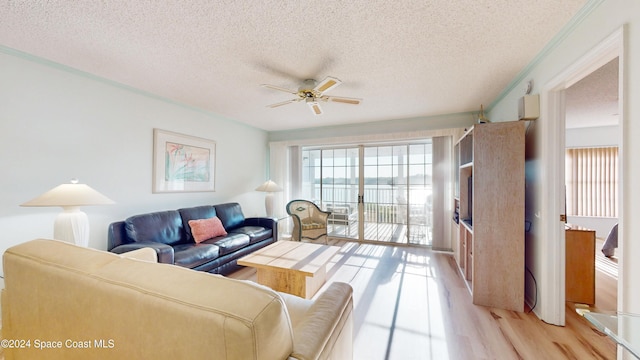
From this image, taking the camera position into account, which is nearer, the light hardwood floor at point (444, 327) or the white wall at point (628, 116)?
the white wall at point (628, 116)

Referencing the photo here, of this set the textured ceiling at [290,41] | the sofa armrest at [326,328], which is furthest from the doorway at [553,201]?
the sofa armrest at [326,328]

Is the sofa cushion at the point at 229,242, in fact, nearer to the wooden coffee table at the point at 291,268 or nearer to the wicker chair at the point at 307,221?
the wooden coffee table at the point at 291,268

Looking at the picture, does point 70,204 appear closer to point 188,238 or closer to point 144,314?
point 188,238

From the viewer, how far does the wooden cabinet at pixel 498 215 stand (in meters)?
2.25

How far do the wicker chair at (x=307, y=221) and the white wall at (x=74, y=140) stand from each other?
171 cm

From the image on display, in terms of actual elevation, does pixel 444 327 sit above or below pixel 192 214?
below

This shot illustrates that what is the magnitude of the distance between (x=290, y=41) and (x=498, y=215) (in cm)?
249

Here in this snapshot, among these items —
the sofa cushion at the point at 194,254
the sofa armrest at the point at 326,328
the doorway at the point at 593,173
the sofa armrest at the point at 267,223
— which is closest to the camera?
the sofa armrest at the point at 326,328

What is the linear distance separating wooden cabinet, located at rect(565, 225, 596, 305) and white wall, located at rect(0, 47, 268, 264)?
15.6ft

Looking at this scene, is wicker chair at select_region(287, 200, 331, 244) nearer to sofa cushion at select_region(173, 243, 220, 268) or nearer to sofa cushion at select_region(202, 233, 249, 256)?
sofa cushion at select_region(202, 233, 249, 256)

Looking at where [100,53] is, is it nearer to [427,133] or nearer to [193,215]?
[193,215]

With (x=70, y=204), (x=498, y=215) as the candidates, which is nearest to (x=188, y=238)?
(x=70, y=204)

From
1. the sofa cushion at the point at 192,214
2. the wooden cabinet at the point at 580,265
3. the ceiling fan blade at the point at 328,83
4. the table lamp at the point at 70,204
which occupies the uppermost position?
the ceiling fan blade at the point at 328,83

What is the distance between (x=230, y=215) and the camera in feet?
12.8
